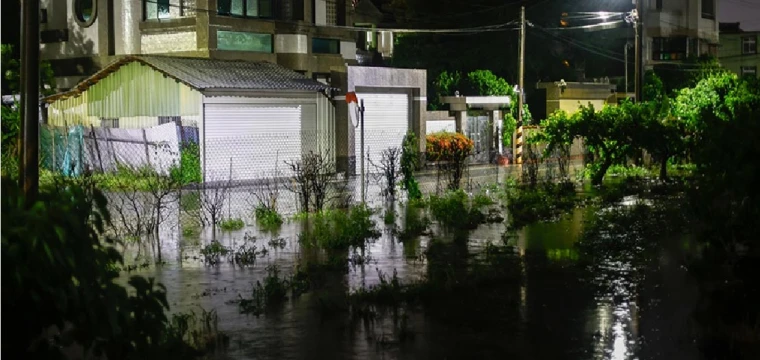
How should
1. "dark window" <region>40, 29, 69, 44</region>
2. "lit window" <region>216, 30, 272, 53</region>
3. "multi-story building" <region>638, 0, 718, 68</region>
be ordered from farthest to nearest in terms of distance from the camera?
"multi-story building" <region>638, 0, 718, 68</region>
"dark window" <region>40, 29, 69, 44</region>
"lit window" <region>216, 30, 272, 53</region>

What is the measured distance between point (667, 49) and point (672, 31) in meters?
1.16

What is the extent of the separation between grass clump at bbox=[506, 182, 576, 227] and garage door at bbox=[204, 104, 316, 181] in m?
8.63

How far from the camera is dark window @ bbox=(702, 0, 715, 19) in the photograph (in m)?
61.9

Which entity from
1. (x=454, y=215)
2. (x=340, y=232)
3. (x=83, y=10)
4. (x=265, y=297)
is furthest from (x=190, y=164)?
(x=265, y=297)

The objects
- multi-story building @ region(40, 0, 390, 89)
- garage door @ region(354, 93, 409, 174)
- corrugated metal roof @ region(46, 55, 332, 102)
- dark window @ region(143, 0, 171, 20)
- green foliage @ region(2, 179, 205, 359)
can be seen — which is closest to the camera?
green foliage @ region(2, 179, 205, 359)

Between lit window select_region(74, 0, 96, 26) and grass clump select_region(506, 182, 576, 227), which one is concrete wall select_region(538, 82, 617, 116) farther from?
grass clump select_region(506, 182, 576, 227)

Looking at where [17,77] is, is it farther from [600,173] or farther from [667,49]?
[667,49]

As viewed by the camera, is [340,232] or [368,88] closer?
[340,232]

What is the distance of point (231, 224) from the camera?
17250 millimetres

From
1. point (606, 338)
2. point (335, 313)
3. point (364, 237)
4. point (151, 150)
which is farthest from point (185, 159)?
point (606, 338)

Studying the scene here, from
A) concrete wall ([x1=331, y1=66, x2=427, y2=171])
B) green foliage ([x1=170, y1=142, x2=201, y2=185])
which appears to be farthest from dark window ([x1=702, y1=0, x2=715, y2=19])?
green foliage ([x1=170, y1=142, x2=201, y2=185])

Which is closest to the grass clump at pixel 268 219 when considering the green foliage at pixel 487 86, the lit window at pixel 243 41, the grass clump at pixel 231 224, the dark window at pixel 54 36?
the grass clump at pixel 231 224

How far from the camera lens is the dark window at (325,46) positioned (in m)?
35.4

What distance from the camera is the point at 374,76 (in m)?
35.3
